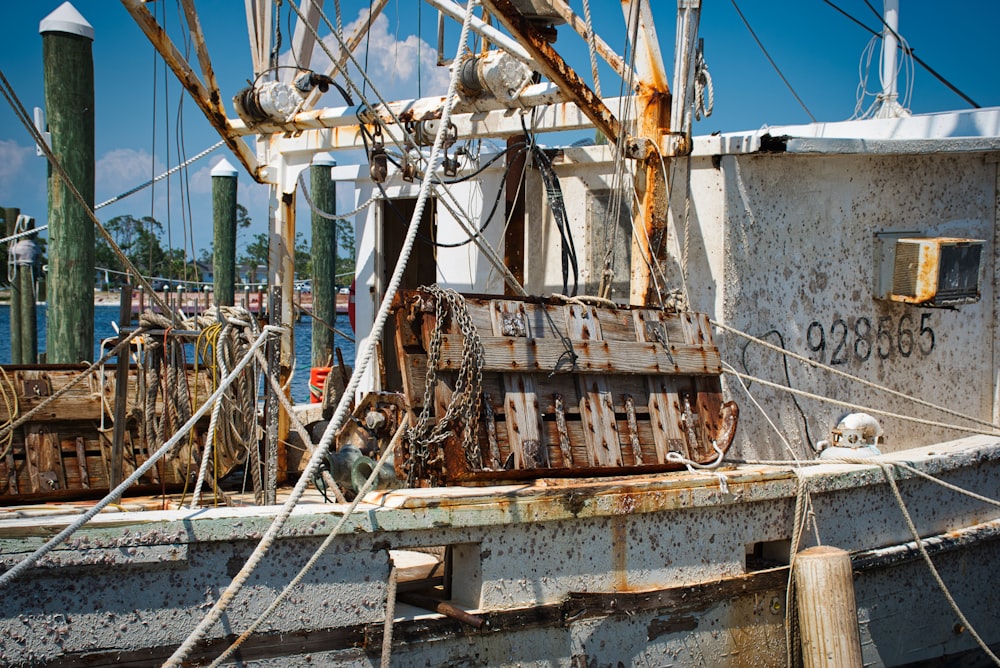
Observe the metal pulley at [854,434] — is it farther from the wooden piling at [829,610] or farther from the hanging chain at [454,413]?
the hanging chain at [454,413]

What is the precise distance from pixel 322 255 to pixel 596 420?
10048mm

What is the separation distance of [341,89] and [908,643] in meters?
5.10

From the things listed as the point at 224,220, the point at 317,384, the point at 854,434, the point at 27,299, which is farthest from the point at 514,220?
the point at 224,220

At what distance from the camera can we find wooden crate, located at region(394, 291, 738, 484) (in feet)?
16.0

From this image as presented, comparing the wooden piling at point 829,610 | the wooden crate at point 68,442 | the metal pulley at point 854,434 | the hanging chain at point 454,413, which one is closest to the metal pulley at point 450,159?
the wooden crate at point 68,442

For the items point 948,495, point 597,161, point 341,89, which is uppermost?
point 341,89

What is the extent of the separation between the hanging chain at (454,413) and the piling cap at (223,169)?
11.1 metres

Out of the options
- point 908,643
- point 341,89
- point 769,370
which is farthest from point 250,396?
point 908,643

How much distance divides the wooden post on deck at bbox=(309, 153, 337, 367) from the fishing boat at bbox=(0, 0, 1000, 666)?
17.9ft

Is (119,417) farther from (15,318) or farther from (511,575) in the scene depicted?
(15,318)

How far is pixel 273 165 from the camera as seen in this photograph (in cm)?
784

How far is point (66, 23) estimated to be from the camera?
845 centimetres

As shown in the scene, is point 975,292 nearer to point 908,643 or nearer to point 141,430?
point 908,643

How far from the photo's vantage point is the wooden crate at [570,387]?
16.0ft
